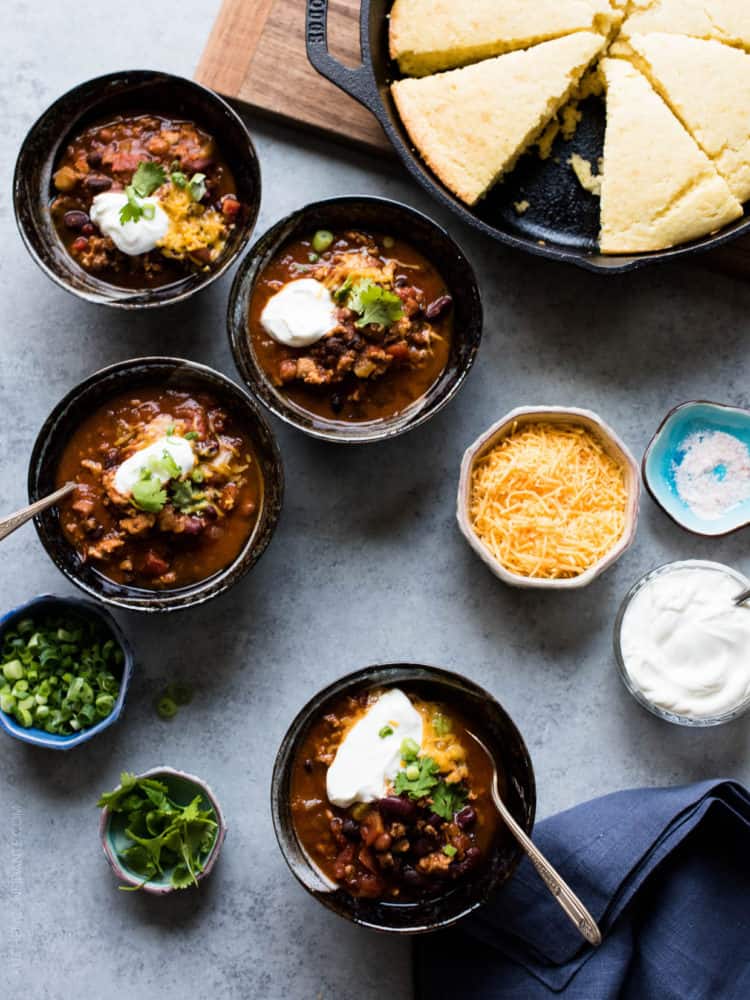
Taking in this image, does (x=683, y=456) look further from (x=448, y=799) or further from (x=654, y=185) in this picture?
(x=448, y=799)

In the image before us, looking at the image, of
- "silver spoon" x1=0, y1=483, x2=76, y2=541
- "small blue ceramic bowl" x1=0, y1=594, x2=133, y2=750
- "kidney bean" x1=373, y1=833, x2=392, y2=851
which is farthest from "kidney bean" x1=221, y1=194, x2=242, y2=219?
"kidney bean" x1=373, y1=833, x2=392, y2=851

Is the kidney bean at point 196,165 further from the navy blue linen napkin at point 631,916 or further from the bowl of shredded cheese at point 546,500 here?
the navy blue linen napkin at point 631,916

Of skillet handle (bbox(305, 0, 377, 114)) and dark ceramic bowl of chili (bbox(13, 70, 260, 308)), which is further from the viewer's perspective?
dark ceramic bowl of chili (bbox(13, 70, 260, 308))

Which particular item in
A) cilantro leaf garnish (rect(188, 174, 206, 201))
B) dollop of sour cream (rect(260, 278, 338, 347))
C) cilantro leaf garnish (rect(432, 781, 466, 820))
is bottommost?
cilantro leaf garnish (rect(432, 781, 466, 820))

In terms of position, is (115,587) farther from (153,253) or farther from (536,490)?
(536,490)

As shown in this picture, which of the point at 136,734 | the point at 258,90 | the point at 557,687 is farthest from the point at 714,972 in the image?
the point at 258,90

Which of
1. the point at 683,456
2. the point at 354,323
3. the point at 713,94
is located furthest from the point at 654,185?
the point at 354,323

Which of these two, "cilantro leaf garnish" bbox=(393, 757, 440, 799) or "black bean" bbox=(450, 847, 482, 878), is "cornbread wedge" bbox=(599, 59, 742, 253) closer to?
"cilantro leaf garnish" bbox=(393, 757, 440, 799)
